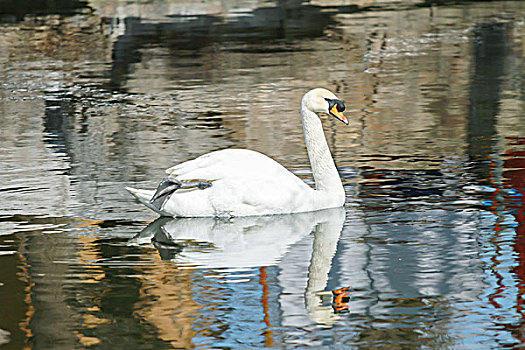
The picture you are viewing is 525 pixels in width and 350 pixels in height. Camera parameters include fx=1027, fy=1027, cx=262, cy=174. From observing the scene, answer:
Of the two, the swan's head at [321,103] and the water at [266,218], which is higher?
the swan's head at [321,103]

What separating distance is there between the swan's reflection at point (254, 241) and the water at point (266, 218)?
24 millimetres

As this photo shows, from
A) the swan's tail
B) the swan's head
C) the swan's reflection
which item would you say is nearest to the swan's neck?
the swan's head

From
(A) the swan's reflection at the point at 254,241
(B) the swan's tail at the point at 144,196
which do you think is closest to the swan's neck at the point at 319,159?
(A) the swan's reflection at the point at 254,241

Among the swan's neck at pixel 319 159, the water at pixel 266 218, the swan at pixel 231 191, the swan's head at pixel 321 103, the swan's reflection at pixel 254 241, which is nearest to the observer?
the water at pixel 266 218

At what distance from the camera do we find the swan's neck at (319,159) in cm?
873

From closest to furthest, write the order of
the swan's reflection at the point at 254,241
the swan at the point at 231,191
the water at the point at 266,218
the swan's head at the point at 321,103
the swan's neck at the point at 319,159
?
the water at the point at 266,218, the swan's reflection at the point at 254,241, the swan at the point at 231,191, the swan's neck at the point at 319,159, the swan's head at the point at 321,103

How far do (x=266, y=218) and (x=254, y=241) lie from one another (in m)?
0.70

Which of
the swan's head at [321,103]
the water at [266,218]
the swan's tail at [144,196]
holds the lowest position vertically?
the water at [266,218]

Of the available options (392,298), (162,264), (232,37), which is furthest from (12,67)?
(392,298)

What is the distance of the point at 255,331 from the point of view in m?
5.90

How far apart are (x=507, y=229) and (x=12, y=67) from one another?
12.4 m

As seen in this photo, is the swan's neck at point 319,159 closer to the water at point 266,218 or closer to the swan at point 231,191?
the swan at point 231,191

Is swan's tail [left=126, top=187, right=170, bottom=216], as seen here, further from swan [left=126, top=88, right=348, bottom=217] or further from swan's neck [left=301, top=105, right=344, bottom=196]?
swan's neck [left=301, top=105, right=344, bottom=196]

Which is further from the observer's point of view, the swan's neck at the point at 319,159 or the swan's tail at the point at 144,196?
the swan's neck at the point at 319,159
